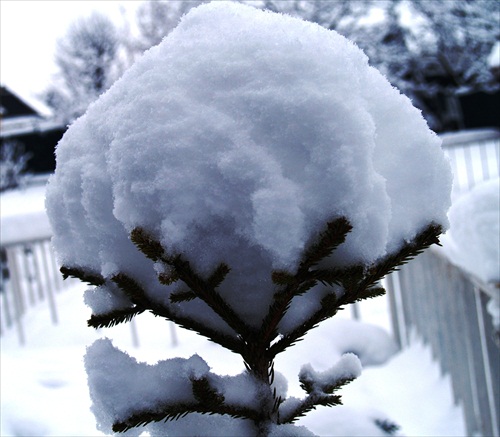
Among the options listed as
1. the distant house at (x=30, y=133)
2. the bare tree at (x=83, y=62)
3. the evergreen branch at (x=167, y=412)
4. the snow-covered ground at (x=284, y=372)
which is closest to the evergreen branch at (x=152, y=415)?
the evergreen branch at (x=167, y=412)

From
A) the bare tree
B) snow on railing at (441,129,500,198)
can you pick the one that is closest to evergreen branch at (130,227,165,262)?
snow on railing at (441,129,500,198)

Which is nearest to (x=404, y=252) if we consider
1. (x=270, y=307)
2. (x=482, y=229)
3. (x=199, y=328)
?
(x=270, y=307)

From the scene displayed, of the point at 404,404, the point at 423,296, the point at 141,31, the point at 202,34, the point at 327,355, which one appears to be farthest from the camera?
the point at 141,31

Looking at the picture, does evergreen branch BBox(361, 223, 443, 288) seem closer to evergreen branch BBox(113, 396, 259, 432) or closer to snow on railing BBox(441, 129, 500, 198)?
evergreen branch BBox(113, 396, 259, 432)

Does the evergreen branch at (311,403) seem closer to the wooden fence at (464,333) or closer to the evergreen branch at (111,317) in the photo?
the evergreen branch at (111,317)

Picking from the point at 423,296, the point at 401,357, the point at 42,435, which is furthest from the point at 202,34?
the point at 401,357

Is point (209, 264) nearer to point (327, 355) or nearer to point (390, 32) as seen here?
point (327, 355)
